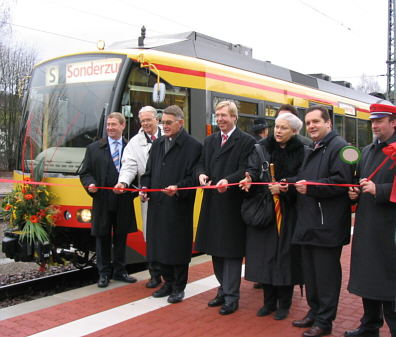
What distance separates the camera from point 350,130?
11812 millimetres

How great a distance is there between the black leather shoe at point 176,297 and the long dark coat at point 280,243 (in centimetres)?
83

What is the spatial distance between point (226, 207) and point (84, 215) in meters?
2.00

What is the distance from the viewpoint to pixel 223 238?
446cm

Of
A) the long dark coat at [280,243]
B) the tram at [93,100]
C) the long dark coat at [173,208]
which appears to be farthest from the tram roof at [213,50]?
the long dark coat at [173,208]

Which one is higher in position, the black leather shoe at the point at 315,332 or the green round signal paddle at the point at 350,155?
the green round signal paddle at the point at 350,155

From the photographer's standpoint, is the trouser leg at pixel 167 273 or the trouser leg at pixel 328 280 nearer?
the trouser leg at pixel 328 280

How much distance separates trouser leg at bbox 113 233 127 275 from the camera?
547 centimetres

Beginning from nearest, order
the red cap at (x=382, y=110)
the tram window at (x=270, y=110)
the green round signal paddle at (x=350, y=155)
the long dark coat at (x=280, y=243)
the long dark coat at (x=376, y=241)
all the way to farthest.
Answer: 1. the long dark coat at (x=376, y=241)
2. the red cap at (x=382, y=110)
3. the green round signal paddle at (x=350, y=155)
4. the long dark coat at (x=280, y=243)
5. the tram window at (x=270, y=110)

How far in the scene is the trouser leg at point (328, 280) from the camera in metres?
3.92

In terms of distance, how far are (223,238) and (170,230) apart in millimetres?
596

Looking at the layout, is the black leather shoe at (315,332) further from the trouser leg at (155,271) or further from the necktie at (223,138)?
the trouser leg at (155,271)

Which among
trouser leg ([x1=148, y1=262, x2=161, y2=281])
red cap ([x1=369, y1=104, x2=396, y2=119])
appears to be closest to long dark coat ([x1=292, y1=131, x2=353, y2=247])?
red cap ([x1=369, y1=104, x2=396, y2=119])

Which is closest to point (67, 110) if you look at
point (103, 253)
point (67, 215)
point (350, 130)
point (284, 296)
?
point (67, 215)

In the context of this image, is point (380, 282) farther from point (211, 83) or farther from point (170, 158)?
point (211, 83)
